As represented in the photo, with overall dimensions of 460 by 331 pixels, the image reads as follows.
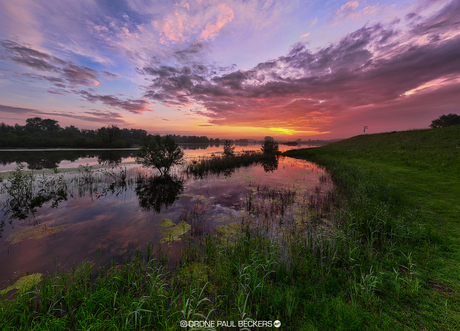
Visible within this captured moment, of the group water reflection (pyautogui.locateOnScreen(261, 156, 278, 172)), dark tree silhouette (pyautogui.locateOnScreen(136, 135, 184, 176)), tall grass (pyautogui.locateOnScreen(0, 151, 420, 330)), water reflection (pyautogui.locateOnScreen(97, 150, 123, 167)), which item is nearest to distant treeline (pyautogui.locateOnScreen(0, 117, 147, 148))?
water reflection (pyautogui.locateOnScreen(97, 150, 123, 167))

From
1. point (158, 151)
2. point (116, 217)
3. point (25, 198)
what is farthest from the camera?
point (158, 151)

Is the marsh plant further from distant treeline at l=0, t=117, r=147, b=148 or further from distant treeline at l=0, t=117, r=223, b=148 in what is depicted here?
distant treeline at l=0, t=117, r=147, b=148

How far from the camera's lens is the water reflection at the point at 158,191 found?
10.9 metres

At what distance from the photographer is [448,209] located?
766 centimetres

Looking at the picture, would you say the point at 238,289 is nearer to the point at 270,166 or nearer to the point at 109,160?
the point at 270,166

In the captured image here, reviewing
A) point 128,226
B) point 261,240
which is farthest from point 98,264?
point 261,240

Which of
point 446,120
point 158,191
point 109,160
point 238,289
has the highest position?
point 446,120

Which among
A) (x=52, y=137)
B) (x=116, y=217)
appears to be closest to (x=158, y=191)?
(x=116, y=217)

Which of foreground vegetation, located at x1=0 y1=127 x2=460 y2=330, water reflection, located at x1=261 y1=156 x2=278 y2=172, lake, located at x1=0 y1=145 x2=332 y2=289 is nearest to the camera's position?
foreground vegetation, located at x1=0 y1=127 x2=460 y2=330

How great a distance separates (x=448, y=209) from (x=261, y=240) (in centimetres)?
964

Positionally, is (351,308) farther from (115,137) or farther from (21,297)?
(115,137)

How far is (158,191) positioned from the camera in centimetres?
1367

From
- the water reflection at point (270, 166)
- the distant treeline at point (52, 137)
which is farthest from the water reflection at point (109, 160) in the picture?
the water reflection at point (270, 166)

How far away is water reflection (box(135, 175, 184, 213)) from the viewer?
10917 mm
